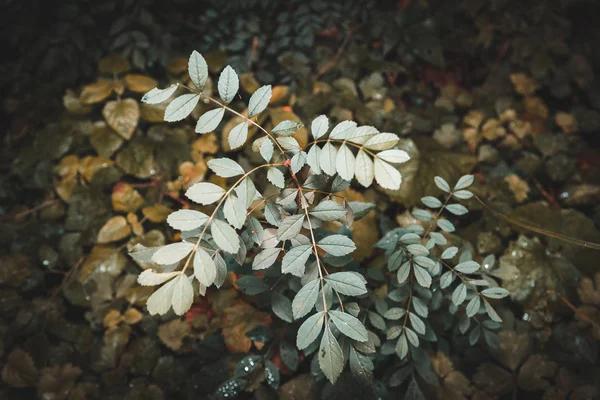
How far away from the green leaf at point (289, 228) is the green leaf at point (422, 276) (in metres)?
0.40

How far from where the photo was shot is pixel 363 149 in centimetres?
100

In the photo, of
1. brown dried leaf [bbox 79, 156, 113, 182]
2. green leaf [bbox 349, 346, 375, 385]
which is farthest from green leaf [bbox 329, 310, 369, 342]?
brown dried leaf [bbox 79, 156, 113, 182]

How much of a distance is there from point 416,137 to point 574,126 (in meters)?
0.96

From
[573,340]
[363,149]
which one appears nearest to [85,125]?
[363,149]

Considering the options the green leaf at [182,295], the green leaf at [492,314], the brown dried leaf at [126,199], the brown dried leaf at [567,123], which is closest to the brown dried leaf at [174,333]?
the brown dried leaf at [126,199]

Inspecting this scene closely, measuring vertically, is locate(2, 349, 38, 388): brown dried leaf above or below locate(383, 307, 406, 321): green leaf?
below

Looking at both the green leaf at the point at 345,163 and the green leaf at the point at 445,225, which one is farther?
the green leaf at the point at 445,225

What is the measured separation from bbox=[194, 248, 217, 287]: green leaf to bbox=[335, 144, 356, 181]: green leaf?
0.37m

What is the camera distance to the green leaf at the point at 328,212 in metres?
1.02

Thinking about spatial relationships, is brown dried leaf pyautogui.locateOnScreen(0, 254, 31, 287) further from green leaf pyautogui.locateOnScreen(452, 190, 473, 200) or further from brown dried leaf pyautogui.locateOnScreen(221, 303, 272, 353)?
green leaf pyautogui.locateOnScreen(452, 190, 473, 200)

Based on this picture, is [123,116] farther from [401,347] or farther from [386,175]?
[401,347]

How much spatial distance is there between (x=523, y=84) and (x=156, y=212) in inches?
86.6

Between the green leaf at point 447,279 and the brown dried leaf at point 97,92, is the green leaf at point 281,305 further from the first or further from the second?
the brown dried leaf at point 97,92

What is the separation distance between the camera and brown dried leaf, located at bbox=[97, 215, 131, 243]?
1.69 metres
